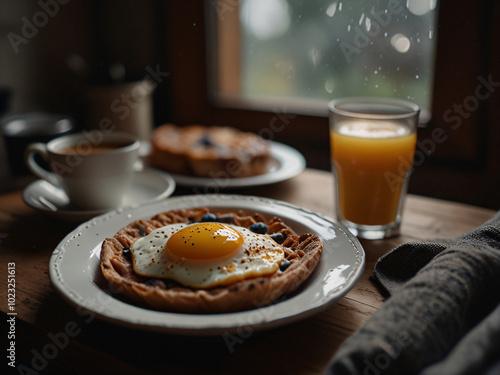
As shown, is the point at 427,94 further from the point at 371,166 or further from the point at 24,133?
the point at 24,133

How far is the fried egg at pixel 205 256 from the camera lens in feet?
3.00

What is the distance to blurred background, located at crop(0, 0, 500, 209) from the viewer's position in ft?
5.97

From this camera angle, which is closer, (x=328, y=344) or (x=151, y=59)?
(x=328, y=344)

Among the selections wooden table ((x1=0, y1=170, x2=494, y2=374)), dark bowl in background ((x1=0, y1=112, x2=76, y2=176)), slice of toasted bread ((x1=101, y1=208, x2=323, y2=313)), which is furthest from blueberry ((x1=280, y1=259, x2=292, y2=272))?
dark bowl in background ((x1=0, y1=112, x2=76, y2=176))

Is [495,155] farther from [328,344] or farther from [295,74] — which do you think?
[328,344]

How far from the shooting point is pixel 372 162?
1239 mm

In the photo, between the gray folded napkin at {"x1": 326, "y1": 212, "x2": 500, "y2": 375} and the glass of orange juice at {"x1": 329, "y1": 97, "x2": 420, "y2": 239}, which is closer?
the gray folded napkin at {"x1": 326, "y1": 212, "x2": 500, "y2": 375}

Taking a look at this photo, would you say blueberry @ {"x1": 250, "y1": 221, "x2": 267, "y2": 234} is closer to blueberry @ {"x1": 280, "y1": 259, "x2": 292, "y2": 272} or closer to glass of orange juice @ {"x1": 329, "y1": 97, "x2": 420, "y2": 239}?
blueberry @ {"x1": 280, "y1": 259, "x2": 292, "y2": 272}

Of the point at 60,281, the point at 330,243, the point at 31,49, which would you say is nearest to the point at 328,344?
the point at 330,243

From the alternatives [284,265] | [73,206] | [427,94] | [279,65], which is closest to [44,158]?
[73,206]

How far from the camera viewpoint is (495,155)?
1.85 metres

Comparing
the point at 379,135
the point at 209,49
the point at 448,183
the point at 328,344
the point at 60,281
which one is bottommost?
the point at 448,183

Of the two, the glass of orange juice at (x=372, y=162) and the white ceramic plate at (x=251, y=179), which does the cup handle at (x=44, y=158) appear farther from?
the glass of orange juice at (x=372, y=162)

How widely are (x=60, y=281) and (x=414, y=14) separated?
1.63m
